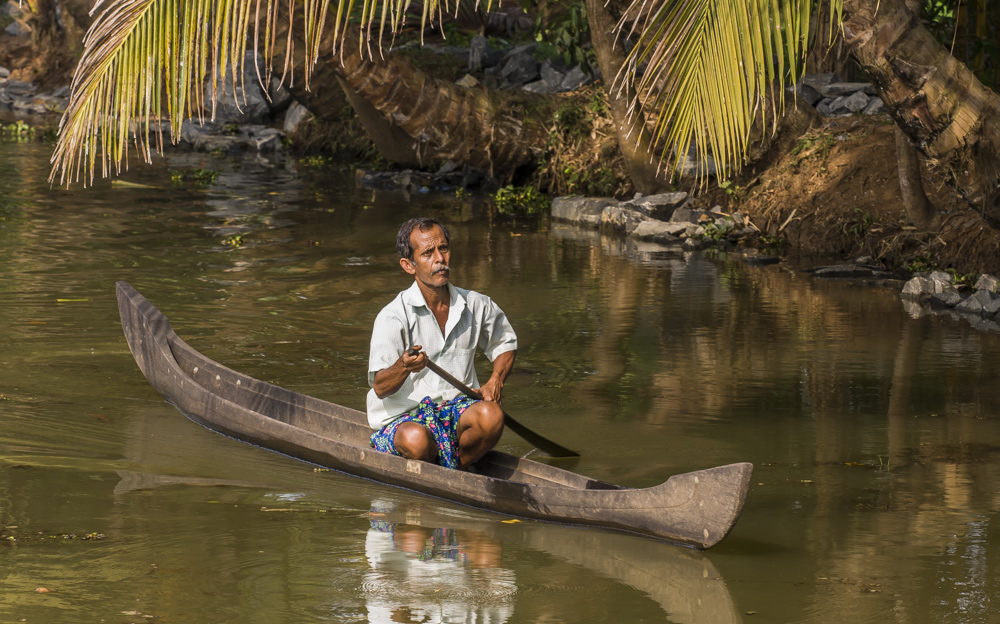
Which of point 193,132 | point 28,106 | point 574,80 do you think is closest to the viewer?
point 574,80

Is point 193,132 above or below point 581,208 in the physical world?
above

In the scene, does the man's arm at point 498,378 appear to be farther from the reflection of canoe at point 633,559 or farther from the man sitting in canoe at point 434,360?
the reflection of canoe at point 633,559

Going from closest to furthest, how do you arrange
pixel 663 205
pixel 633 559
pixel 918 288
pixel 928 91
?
pixel 633 559 < pixel 928 91 < pixel 918 288 < pixel 663 205

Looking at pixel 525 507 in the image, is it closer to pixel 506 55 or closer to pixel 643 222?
pixel 643 222

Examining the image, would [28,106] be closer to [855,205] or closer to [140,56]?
[855,205]

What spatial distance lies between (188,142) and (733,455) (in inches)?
777

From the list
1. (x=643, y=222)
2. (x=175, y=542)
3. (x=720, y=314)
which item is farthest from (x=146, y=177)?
(x=175, y=542)

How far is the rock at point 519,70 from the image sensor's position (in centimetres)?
1944

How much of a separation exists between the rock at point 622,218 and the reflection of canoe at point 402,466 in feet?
25.9

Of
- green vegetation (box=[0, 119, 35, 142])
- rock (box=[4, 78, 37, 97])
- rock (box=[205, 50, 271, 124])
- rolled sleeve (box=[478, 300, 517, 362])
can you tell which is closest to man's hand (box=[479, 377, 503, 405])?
rolled sleeve (box=[478, 300, 517, 362])

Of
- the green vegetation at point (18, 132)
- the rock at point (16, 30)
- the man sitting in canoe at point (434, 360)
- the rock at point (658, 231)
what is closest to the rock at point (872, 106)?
the rock at point (658, 231)

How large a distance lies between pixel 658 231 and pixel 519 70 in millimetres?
6359

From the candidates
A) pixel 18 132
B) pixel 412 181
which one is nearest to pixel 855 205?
pixel 412 181

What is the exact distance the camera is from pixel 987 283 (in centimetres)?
1018
